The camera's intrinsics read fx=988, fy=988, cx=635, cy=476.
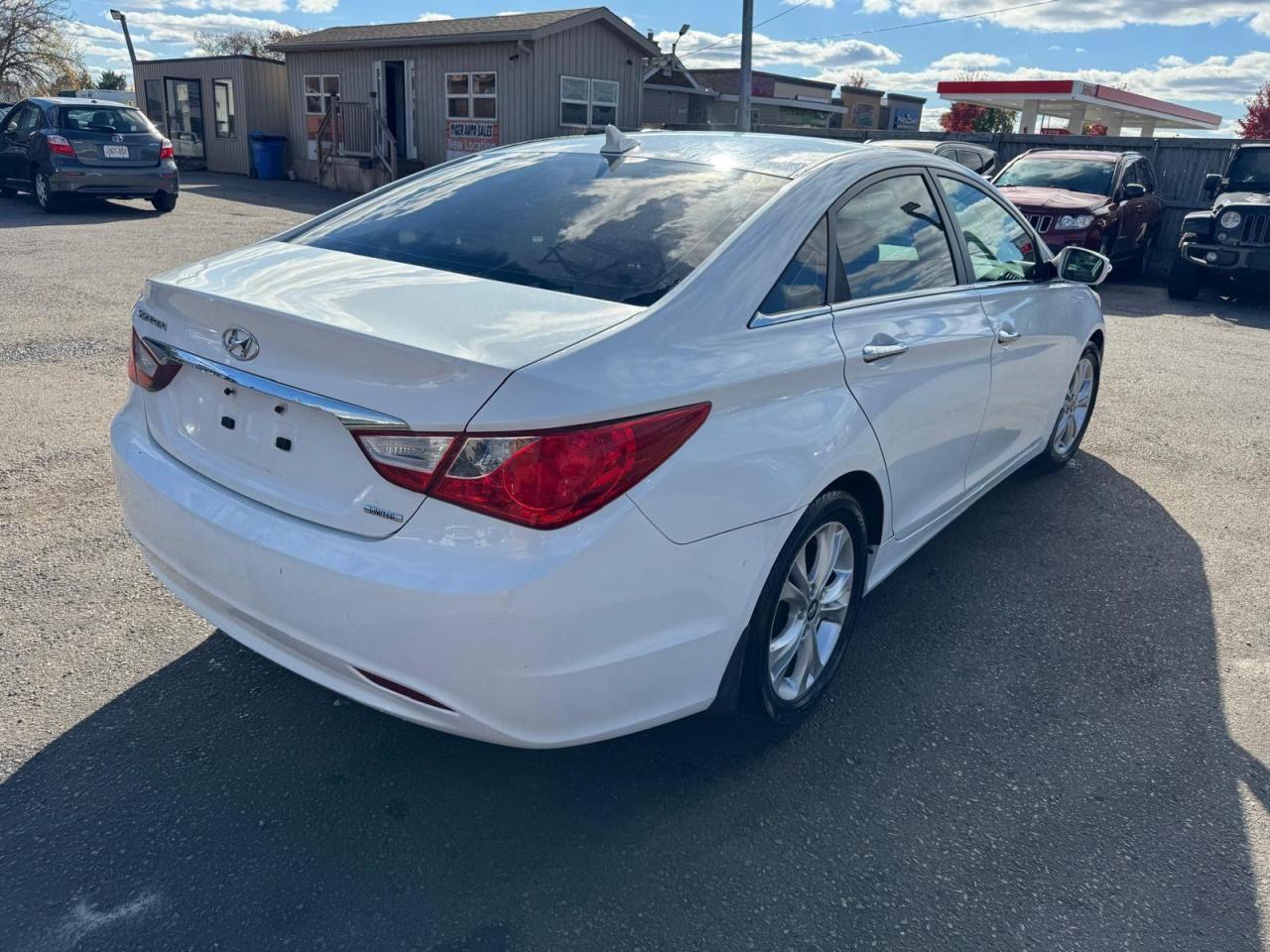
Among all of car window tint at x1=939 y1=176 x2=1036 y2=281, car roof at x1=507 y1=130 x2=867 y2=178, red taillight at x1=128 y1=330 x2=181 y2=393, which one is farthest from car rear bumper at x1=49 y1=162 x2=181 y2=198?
car window tint at x1=939 y1=176 x2=1036 y2=281

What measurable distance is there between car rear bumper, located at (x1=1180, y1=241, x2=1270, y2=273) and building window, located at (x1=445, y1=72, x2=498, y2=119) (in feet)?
49.2

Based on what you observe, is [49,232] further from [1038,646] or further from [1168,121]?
[1168,121]

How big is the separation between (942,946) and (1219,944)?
66 centimetres

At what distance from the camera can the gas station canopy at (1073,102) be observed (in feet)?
100

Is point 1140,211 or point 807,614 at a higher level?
point 1140,211

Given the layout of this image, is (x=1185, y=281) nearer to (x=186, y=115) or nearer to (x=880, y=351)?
(x=880, y=351)

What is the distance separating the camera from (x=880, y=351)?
292cm

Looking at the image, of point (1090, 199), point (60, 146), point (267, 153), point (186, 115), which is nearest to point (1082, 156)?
point (1090, 199)

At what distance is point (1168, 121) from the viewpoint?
39.3 m

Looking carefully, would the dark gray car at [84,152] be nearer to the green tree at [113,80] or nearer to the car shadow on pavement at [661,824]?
the car shadow on pavement at [661,824]

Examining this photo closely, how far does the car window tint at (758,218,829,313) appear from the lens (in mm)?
2662

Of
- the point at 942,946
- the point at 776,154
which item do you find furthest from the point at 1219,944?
the point at 776,154

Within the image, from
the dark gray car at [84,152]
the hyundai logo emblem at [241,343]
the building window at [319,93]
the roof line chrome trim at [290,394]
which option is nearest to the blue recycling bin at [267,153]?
the building window at [319,93]

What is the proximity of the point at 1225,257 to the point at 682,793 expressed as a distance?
39.6ft
